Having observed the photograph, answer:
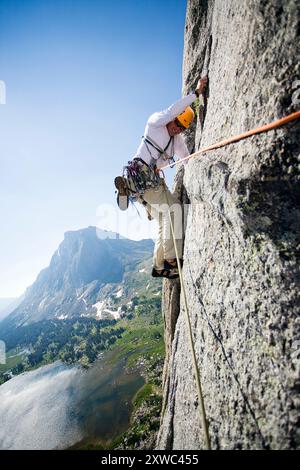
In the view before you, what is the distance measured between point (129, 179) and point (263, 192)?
188 inches

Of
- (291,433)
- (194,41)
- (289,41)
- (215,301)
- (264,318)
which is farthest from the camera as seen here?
(194,41)

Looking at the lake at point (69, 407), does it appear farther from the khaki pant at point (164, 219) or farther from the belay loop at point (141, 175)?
the belay loop at point (141, 175)

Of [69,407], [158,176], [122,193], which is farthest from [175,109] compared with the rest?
[69,407]

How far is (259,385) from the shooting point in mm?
3270

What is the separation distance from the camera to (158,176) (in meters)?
7.62

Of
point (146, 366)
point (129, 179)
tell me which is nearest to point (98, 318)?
point (146, 366)

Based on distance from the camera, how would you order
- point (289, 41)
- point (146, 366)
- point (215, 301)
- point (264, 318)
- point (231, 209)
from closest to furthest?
1. point (289, 41)
2. point (264, 318)
3. point (231, 209)
4. point (215, 301)
5. point (146, 366)

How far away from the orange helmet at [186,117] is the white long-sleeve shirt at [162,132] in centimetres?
13

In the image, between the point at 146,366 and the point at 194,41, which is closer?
the point at 194,41

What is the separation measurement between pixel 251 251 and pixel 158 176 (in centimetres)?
447

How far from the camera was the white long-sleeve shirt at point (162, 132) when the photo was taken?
6.89 meters

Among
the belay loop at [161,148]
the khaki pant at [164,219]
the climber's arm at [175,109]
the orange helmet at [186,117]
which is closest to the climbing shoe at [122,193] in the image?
the khaki pant at [164,219]
